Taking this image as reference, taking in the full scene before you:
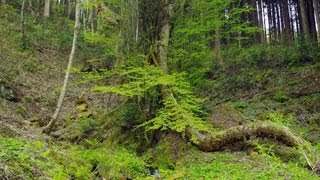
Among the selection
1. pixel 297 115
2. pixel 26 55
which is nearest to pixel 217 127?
pixel 297 115

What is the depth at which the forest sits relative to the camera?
22.5 ft

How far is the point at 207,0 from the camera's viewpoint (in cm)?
1062

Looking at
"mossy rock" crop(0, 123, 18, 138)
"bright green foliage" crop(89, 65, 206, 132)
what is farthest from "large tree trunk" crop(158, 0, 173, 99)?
"mossy rock" crop(0, 123, 18, 138)

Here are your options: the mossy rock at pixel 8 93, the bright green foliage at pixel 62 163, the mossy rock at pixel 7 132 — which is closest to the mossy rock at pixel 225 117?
the bright green foliage at pixel 62 163

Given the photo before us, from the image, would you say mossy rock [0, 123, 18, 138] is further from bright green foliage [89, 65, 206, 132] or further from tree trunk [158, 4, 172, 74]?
tree trunk [158, 4, 172, 74]

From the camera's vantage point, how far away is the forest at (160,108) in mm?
6863

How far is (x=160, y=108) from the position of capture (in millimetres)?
9180

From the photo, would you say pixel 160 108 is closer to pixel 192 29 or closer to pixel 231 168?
pixel 192 29

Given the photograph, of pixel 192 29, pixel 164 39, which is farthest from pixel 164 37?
pixel 192 29

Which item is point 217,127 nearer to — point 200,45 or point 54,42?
point 200,45

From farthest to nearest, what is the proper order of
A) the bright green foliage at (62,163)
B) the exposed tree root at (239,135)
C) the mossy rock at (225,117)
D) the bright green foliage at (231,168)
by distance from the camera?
the mossy rock at (225,117) < the exposed tree root at (239,135) < the bright green foliage at (231,168) < the bright green foliage at (62,163)

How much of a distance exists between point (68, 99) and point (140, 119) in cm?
676

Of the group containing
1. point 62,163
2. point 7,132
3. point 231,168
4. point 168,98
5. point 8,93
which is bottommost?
point 231,168

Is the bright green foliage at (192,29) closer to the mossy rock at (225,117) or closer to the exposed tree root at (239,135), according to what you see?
the mossy rock at (225,117)
